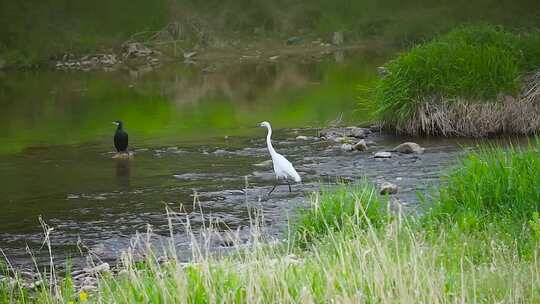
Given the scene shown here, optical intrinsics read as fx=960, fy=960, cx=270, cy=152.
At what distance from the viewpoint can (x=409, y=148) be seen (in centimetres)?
1780

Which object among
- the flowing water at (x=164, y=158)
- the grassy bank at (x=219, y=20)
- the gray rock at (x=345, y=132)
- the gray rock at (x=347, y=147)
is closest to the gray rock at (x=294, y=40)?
the grassy bank at (x=219, y=20)

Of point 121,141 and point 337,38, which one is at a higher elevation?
point 121,141

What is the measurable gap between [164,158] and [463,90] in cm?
628

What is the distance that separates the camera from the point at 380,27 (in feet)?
187

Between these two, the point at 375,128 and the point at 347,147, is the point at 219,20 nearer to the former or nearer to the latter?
the point at 375,128

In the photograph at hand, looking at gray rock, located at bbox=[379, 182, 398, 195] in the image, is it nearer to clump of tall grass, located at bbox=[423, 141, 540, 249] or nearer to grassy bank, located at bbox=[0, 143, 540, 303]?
clump of tall grass, located at bbox=[423, 141, 540, 249]

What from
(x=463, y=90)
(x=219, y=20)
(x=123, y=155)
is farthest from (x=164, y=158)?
(x=219, y=20)

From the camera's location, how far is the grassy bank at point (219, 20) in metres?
53.9

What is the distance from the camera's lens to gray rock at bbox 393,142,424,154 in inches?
698

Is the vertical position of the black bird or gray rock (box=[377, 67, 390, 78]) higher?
gray rock (box=[377, 67, 390, 78])

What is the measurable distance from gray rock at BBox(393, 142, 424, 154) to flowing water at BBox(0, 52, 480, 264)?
30cm

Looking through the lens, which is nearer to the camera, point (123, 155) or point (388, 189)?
point (388, 189)

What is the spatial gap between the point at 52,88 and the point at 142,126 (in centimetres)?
1508

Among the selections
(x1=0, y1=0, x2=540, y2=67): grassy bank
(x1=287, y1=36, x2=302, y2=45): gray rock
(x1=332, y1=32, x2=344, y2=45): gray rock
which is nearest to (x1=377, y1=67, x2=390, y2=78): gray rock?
(x1=0, y1=0, x2=540, y2=67): grassy bank
